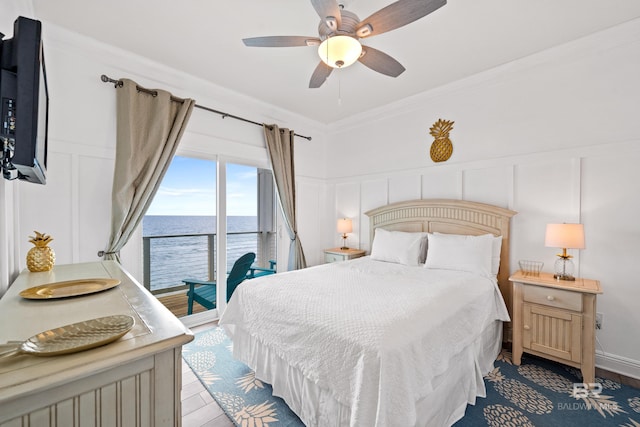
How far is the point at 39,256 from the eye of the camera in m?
1.57

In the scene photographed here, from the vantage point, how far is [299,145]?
14.3ft

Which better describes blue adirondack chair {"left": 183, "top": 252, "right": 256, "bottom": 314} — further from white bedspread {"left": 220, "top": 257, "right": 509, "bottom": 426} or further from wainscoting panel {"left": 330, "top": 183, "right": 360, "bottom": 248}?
wainscoting panel {"left": 330, "top": 183, "right": 360, "bottom": 248}

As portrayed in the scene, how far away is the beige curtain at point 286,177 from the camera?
3.86 metres

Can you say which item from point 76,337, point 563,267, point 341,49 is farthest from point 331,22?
point 563,267

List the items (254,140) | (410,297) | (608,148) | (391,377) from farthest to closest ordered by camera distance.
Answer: (254,140) < (608,148) < (410,297) < (391,377)

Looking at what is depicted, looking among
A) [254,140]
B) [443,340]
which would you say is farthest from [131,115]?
[443,340]

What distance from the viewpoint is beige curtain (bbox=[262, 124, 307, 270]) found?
12.6ft

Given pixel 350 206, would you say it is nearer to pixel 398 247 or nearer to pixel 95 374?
pixel 398 247

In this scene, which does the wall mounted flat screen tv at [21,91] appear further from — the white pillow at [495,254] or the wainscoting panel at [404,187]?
the wainscoting panel at [404,187]

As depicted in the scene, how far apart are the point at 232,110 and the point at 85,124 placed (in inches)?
61.0

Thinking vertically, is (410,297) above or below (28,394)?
below

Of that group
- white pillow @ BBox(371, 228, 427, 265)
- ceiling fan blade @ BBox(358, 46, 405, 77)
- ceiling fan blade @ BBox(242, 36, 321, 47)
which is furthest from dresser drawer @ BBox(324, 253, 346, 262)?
ceiling fan blade @ BBox(242, 36, 321, 47)

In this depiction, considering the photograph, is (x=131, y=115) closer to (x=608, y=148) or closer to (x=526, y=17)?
(x=526, y=17)

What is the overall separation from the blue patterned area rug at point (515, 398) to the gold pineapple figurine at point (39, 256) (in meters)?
1.38
